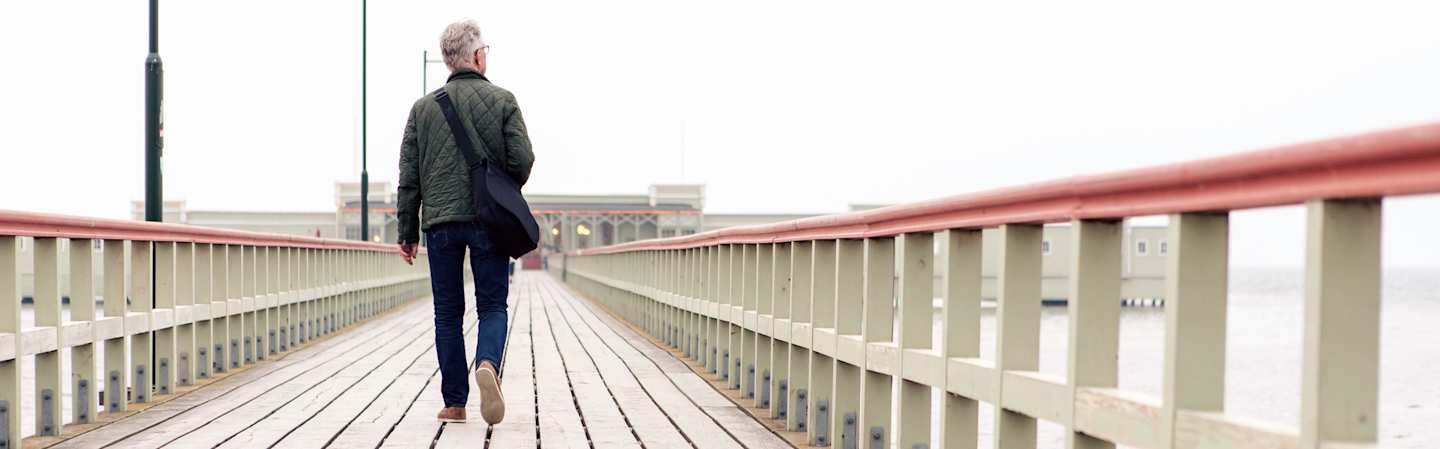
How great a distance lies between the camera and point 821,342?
6.19m

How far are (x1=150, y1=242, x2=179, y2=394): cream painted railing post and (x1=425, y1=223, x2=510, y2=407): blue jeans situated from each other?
2.16 metres

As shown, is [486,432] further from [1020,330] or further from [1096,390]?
[1096,390]

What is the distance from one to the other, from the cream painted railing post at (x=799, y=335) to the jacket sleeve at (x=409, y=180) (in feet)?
5.32

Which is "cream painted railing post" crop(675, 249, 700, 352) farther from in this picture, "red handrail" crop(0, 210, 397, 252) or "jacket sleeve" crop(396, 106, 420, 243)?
"jacket sleeve" crop(396, 106, 420, 243)

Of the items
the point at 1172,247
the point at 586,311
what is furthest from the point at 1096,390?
the point at 586,311

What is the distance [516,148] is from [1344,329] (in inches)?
177

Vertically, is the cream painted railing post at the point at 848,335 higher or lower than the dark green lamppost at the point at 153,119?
lower

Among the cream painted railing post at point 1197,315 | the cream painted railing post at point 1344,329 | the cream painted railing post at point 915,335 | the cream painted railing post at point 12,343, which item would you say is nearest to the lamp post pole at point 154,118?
the cream painted railing post at point 12,343

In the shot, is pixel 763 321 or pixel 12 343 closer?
pixel 12 343

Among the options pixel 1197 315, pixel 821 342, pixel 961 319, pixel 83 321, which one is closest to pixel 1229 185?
pixel 1197 315

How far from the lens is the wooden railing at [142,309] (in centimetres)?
563

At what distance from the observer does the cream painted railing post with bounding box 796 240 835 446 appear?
20.3ft

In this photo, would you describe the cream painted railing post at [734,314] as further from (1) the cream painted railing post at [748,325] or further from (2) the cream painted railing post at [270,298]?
(2) the cream painted railing post at [270,298]

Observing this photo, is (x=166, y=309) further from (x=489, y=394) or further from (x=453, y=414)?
(x=489, y=394)
